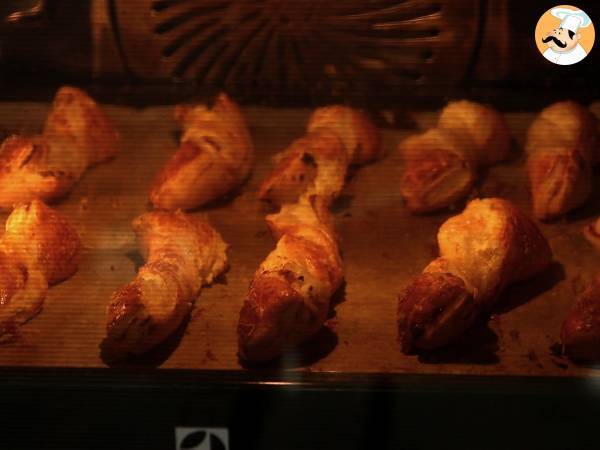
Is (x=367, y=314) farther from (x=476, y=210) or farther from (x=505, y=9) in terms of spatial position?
(x=505, y=9)

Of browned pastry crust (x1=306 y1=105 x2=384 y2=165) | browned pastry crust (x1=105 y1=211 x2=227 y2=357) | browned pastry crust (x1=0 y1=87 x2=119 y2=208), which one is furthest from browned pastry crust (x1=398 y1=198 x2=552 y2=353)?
browned pastry crust (x1=0 y1=87 x2=119 y2=208)

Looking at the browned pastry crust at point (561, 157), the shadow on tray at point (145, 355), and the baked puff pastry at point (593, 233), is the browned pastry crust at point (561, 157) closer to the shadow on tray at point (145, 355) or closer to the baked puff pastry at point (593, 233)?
the baked puff pastry at point (593, 233)

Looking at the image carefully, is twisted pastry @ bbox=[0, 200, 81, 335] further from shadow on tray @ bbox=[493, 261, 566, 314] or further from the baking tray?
shadow on tray @ bbox=[493, 261, 566, 314]

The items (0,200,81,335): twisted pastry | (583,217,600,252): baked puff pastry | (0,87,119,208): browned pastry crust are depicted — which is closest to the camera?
(0,200,81,335): twisted pastry

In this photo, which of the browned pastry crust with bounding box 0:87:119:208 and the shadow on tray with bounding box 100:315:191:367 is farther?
the browned pastry crust with bounding box 0:87:119:208

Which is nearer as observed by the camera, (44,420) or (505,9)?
(44,420)

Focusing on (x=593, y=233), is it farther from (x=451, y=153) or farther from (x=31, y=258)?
(x=31, y=258)

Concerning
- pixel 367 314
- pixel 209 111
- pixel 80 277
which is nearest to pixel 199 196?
pixel 209 111
